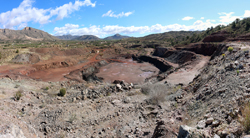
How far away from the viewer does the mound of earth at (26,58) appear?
32.4 metres

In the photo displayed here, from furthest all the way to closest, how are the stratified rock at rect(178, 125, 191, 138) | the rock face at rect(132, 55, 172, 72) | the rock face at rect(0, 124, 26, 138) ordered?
the rock face at rect(132, 55, 172, 72) < the rock face at rect(0, 124, 26, 138) < the stratified rock at rect(178, 125, 191, 138)

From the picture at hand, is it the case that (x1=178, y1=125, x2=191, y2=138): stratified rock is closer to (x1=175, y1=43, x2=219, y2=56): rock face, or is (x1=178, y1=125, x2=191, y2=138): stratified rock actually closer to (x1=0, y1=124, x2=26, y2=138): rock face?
(x1=0, y1=124, x2=26, y2=138): rock face

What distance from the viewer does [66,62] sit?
124ft

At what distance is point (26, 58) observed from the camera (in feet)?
112

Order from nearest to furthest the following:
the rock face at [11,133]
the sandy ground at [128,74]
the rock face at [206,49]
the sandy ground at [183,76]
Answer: the rock face at [11,133], the sandy ground at [183,76], the rock face at [206,49], the sandy ground at [128,74]

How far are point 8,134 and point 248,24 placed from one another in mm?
43028

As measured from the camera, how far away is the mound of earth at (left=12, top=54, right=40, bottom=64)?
106ft

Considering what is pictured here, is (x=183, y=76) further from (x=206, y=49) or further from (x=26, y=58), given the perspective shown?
(x=26, y=58)

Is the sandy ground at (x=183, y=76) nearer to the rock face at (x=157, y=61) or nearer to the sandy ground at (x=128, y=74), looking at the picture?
the sandy ground at (x=128, y=74)

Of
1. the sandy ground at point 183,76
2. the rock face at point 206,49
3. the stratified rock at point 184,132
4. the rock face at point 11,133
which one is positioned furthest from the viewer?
the rock face at point 206,49

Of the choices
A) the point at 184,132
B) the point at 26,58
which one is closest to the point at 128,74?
the point at 26,58

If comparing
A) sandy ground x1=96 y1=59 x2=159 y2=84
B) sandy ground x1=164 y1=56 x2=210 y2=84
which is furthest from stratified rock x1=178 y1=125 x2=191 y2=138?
sandy ground x1=96 y1=59 x2=159 y2=84

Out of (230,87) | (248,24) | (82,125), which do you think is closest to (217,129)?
(230,87)

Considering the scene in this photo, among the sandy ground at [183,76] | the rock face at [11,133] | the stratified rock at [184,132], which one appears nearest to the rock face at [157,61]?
the sandy ground at [183,76]
